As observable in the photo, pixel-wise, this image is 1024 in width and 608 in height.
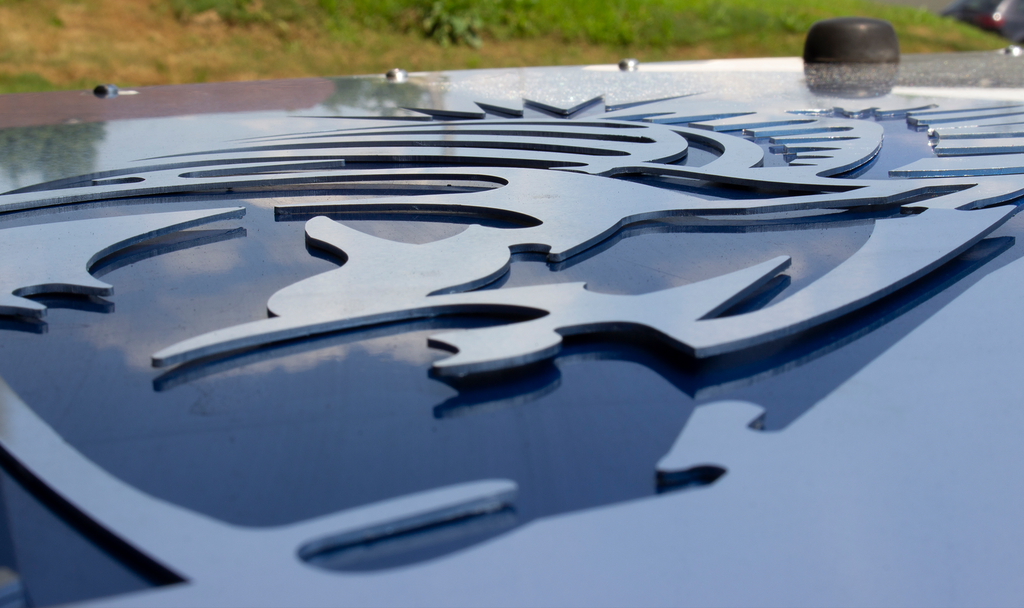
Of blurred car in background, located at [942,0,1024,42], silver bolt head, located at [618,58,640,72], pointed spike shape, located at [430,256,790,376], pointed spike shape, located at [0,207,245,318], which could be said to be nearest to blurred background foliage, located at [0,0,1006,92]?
blurred car in background, located at [942,0,1024,42]

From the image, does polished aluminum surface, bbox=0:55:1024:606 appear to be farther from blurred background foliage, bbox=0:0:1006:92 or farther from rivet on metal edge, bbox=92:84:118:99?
blurred background foliage, bbox=0:0:1006:92

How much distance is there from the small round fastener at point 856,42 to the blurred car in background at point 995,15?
10193 mm

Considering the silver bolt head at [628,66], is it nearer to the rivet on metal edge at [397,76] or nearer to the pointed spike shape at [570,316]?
the rivet on metal edge at [397,76]

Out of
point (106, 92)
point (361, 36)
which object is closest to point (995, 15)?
point (361, 36)

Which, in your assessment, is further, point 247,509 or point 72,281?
point 72,281

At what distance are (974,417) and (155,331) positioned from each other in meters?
1.28

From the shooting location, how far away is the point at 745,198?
2.25m

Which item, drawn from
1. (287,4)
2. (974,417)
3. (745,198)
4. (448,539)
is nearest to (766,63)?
(745,198)

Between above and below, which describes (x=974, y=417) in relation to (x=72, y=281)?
below

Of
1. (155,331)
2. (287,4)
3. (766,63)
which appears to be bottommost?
(155,331)

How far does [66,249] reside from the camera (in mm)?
1746

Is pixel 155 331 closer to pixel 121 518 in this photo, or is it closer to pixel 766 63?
pixel 121 518

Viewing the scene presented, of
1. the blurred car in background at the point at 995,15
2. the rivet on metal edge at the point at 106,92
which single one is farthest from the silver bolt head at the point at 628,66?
the blurred car in background at the point at 995,15

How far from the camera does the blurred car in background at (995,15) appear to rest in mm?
14422
